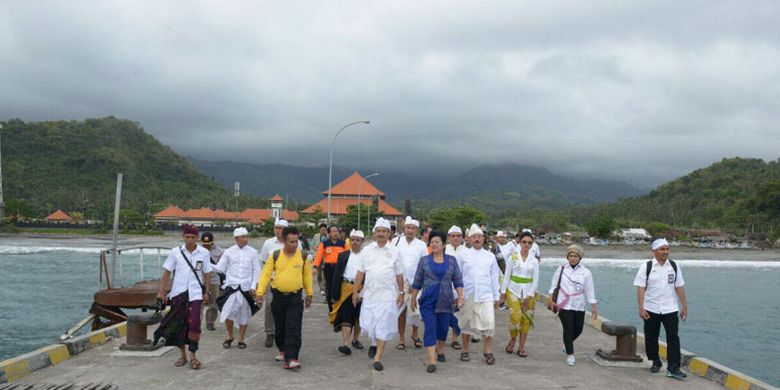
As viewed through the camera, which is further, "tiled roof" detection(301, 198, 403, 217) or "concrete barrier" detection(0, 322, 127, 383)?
"tiled roof" detection(301, 198, 403, 217)

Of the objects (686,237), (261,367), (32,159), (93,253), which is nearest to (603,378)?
(261,367)

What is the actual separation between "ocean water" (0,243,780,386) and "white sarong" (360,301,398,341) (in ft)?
39.6

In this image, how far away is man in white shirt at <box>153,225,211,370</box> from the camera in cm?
708

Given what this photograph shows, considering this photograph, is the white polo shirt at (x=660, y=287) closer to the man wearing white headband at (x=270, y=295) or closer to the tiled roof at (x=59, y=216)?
the man wearing white headband at (x=270, y=295)

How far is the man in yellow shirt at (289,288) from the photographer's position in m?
7.32

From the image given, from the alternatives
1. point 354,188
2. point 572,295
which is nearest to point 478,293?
point 572,295

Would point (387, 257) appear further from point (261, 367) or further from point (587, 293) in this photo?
point (587, 293)

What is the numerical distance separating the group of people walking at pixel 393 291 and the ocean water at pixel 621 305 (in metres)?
9.89

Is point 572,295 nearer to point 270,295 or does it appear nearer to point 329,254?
point 329,254

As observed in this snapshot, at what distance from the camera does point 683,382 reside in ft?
23.9

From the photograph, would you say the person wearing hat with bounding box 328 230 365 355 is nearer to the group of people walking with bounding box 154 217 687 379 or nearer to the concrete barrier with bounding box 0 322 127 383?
the group of people walking with bounding box 154 217 687 379

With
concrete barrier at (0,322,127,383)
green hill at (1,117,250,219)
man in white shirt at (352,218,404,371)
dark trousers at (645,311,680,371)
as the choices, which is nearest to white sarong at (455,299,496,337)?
man in white shirt at (352,218,404,371)

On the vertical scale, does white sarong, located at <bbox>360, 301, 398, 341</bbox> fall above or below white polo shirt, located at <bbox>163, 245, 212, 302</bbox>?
below

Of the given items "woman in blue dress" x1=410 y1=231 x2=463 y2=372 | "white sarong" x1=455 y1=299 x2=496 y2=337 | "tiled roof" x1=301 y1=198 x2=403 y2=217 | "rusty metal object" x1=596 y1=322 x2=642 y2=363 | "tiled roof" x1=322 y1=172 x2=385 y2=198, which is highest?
"tiled roof" x1=322 y1=172 x2=385 y2=198
